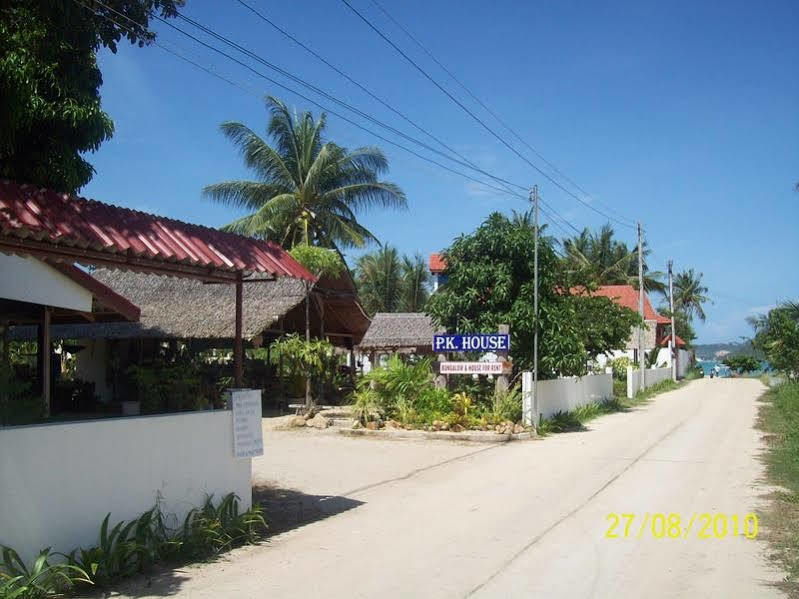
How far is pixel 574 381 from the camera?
78.4 ft

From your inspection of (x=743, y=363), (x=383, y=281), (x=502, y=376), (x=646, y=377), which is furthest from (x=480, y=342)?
(x=743, y=363)

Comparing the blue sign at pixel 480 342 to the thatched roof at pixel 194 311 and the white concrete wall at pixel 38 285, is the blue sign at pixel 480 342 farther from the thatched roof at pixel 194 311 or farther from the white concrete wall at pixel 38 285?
the white concrete wall at pixel 38 285

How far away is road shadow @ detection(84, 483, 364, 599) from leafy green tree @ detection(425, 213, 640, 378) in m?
9.43

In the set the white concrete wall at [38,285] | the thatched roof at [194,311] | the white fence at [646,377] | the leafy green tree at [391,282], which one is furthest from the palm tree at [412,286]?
the white concrete wall at [38,285]

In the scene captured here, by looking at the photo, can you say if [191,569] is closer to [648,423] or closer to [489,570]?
[489,570]

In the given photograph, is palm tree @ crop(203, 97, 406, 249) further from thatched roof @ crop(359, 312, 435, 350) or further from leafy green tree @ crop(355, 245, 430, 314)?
leafy green tree @ crop(355, 245, 430, 314)

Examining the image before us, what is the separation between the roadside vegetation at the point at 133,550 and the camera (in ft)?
18.7

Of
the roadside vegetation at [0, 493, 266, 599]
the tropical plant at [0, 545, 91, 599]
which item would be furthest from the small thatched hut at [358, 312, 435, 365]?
the tropical plant at [0, 545, 91, 599]

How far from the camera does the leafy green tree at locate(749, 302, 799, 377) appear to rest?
3391 cm

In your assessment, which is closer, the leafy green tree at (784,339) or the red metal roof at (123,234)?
the red metal roof at (123,234)

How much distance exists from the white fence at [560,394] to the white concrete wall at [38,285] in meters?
10.4

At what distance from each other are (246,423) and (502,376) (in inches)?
447
